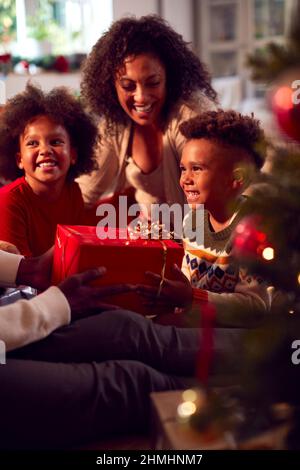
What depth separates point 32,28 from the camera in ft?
18.2

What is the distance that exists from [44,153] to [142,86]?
0.40 metres

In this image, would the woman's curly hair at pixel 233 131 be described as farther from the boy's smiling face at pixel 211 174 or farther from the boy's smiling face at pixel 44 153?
the boy's smiling face at pixel 44 153

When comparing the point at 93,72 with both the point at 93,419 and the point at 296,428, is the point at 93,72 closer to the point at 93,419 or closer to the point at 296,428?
the point at 93,419

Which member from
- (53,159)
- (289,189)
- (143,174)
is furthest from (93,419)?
(143,174)

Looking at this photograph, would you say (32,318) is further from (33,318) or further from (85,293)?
(85,293)

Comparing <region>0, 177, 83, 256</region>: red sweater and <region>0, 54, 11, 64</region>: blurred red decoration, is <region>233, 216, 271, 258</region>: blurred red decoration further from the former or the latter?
<region>0, 54, 11, 64</region>: blurred red decoration

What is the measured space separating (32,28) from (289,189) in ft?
16.9

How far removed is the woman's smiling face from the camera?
2.01 meters

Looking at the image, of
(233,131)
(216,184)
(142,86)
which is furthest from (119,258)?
(142,86)

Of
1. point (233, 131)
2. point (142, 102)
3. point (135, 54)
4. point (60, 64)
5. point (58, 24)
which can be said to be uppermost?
point (58, 24)

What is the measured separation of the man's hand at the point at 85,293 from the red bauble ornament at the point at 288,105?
2.05 ft

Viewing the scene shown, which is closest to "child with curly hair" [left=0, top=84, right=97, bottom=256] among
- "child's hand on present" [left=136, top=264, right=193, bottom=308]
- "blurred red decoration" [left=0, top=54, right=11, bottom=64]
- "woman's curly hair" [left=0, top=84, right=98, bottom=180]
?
"woman's curly hair" [left=0, top=84, right=98, bottom=180]

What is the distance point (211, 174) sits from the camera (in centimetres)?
169

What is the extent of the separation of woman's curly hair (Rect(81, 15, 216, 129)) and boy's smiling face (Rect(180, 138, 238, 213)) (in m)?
0.45
